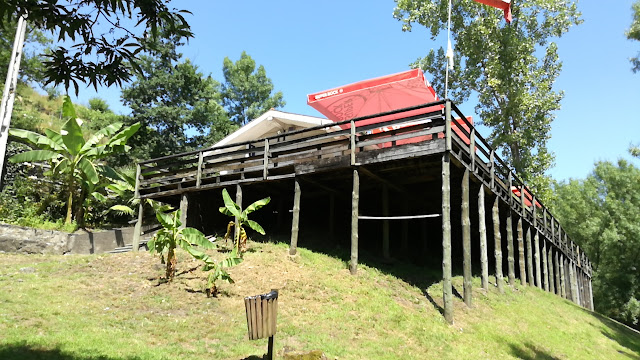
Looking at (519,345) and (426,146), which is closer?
(519,345)

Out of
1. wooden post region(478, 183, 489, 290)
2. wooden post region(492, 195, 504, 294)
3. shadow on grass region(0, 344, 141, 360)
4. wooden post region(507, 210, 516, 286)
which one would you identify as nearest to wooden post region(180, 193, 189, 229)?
shadow on grass region(0, 344, 141, 360)

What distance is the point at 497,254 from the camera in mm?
14633

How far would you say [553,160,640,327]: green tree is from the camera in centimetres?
3472

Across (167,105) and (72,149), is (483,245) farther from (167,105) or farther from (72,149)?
(167,105)

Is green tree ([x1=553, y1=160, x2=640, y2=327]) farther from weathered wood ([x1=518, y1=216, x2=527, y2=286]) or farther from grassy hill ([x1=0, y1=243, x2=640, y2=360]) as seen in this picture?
grassy hill ([x1=0, y1=243, x2=640, y2=360])

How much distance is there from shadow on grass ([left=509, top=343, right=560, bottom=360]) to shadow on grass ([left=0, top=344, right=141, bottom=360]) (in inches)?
300

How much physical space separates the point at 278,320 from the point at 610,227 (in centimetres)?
3661

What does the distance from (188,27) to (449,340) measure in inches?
318

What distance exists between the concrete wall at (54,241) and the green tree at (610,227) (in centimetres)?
3579

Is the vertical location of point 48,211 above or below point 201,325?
above

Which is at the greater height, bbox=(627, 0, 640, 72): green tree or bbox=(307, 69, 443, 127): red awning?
bbox=(627, 0, 640, 72): green tree

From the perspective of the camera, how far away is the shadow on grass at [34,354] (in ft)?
19.9

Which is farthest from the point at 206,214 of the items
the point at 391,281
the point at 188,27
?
the point at 188,27

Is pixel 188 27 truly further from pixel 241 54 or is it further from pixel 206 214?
pixel 241 54
